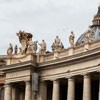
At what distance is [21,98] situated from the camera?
7519 cm

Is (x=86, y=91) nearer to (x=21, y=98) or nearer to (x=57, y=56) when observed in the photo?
(x=57, y=56)

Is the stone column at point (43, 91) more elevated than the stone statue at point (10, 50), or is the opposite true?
the stone statue at point (10, 50)

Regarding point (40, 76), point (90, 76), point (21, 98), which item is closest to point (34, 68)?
point (40, 76)


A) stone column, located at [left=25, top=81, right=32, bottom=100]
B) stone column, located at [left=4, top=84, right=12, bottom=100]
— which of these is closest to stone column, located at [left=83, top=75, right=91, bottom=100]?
stone column, located at [left=25, top=81, right=32, bottom=100]

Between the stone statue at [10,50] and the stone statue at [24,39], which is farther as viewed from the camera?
the stone statue at [10,50]

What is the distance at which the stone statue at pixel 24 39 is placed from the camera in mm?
75225

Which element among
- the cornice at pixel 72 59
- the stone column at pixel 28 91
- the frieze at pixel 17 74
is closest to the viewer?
the cornice at pixel 72 59

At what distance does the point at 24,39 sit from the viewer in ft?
248

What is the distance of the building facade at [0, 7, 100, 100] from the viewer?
61625mm

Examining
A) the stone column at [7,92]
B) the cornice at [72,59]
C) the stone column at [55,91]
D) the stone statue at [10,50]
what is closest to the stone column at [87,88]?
the cornice at [72,59]

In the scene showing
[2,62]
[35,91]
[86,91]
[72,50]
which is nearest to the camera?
[86,91]

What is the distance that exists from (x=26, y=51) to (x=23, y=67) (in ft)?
14.6

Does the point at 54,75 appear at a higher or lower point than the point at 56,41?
lower

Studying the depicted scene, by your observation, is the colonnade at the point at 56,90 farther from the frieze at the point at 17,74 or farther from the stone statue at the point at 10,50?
the stone statue at the point at 10,50
